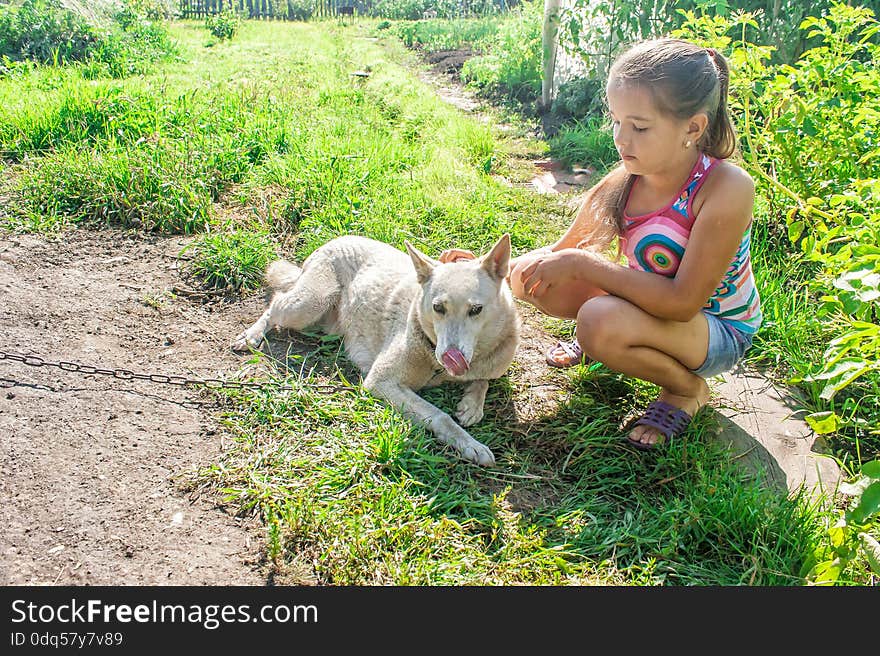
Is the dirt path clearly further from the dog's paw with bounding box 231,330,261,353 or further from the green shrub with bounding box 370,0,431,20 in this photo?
the green shrub with bounding box 370,0,431,20

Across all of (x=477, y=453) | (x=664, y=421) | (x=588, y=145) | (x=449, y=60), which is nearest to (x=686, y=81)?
(x=664, y=421)

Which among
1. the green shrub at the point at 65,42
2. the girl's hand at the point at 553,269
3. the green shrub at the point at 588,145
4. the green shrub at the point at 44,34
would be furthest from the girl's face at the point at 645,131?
the green shrub at the point at 44,34

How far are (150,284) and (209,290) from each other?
1.25 feet

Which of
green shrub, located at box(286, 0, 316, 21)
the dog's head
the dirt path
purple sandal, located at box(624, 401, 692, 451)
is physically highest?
green shrub, located at box(286, 0, 316, 21)

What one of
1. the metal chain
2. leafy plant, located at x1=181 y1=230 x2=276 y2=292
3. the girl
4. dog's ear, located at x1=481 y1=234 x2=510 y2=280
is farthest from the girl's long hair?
leafy plant, located at x1=181 y1=230 x2=276 y2=292

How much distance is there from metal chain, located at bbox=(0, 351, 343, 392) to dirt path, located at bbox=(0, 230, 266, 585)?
0.05m

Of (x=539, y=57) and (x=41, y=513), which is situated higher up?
(x=539, y=57)

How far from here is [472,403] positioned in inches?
128

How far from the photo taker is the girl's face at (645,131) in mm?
2674

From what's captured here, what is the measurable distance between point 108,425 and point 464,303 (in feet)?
5.67

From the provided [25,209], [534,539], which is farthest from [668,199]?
[25,209]

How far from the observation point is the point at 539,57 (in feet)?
27.7

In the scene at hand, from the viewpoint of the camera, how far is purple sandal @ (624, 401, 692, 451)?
9.89 feet

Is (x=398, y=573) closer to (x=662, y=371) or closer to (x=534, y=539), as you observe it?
(x=534, y=539)
